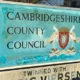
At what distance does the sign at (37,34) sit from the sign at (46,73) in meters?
0.11

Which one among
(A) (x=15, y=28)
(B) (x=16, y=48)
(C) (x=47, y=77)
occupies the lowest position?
(C) (x=47, y=77)

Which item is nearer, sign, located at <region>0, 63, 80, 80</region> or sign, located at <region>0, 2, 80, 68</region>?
sign, located at <region>0, 2, 80, 68</region>

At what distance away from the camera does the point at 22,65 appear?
4605 millimetres

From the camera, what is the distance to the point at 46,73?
4930mm

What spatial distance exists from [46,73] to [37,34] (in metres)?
0.78

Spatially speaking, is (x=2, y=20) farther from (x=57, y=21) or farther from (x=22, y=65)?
(x=57, y=21)

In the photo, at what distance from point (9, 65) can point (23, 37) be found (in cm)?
55

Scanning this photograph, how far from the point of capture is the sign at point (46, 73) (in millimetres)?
4488

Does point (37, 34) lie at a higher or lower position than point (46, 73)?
higher

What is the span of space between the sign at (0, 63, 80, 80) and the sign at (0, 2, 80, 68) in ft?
0.37

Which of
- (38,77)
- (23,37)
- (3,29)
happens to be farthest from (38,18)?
(38,77)

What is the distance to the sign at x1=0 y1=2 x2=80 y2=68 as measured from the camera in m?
4.37

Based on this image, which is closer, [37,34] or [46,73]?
[37,34]

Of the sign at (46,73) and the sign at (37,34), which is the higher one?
the sign at (37,34)
